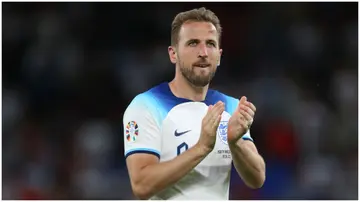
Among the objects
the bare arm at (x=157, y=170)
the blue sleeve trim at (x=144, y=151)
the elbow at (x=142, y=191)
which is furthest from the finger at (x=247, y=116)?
the elbow at (x=142, y=191)

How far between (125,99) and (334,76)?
106 inches

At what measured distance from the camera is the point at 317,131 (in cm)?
784

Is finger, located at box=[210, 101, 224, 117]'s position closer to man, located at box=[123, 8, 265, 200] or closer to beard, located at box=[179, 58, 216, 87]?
man, located at box=[123, 8, 265, 200]

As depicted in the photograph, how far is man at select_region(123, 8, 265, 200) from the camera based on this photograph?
336 centimetres

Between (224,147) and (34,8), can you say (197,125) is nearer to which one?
(224,147)

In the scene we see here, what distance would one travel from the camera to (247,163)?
3559mm

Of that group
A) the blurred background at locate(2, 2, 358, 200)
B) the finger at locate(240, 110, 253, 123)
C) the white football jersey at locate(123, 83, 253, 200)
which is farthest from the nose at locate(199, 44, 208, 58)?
the blurred background at locate(2, 2, 358, 200)

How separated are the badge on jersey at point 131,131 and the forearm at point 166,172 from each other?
216 millimetres

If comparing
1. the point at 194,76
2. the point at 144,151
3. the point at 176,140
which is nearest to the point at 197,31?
the point at 194,76

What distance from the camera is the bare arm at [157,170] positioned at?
325 centimetres

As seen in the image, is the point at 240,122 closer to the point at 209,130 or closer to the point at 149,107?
the point at 209,130

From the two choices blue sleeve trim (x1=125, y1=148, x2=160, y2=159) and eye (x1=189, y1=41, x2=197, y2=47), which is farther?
eye (x1=189, y1=41, x2=197, y2=47)

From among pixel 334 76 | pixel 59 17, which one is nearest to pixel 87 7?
pixel 59 17

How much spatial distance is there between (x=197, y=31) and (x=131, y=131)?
0.66 meters
